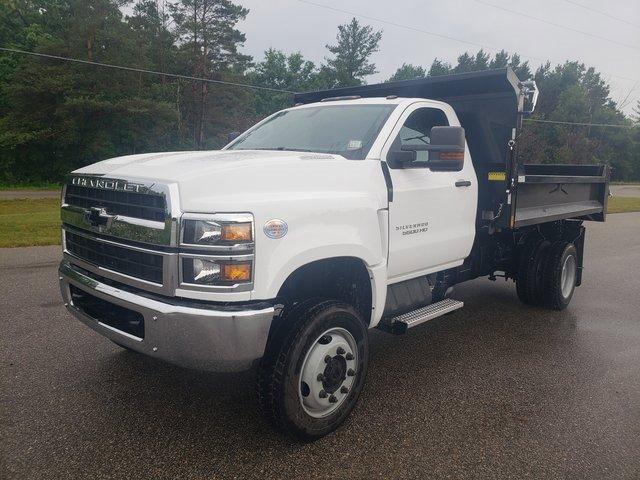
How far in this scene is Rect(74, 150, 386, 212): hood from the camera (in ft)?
8.66

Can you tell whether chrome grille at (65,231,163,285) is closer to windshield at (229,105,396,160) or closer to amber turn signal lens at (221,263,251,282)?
amber turn signal lens at (221,263,251,282)

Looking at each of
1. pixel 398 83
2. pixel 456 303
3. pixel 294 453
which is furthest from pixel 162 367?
pixel 398 83

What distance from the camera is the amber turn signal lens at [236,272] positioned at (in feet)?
8.50

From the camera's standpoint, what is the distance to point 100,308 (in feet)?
10.3

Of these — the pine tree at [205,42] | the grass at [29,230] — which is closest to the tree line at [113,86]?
the pine tree at [205,42]

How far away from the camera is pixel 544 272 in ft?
19.2

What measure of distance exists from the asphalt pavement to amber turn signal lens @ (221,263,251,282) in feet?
3.53

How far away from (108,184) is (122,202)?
0.58 ft

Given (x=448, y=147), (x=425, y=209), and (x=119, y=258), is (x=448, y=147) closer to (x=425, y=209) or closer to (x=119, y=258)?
(x=425, y=209)

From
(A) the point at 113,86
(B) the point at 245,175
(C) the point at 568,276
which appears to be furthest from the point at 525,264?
(A) the point at 113,86

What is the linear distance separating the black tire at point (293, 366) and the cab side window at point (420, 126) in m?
1.56

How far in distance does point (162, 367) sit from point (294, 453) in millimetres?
1606

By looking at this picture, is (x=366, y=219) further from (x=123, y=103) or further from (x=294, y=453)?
(x=123, y=103)

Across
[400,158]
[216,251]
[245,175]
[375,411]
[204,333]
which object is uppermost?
[400,158]
